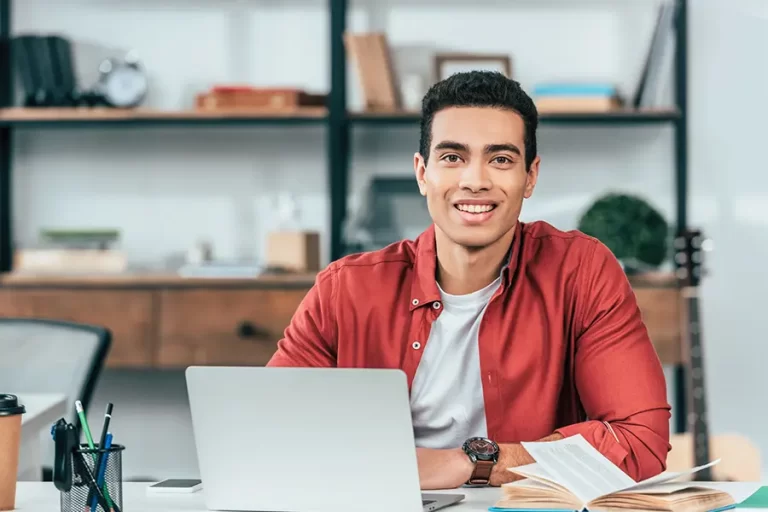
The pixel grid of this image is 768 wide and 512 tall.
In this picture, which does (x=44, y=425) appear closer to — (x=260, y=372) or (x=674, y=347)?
(x=260, y=372)

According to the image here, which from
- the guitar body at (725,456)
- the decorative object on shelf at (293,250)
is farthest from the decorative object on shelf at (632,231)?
the decorative object on shelf at (293,250)

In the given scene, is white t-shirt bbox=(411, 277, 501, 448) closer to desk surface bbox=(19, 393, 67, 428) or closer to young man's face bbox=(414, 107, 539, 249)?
young man's face bbox=(414, 107, 539, 249)

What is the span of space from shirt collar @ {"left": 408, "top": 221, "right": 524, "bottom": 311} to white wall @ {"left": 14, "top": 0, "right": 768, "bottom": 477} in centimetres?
179

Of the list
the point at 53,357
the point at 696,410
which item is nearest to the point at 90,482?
the point at 53,357

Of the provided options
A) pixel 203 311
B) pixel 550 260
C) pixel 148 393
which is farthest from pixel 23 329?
pixel 148 393

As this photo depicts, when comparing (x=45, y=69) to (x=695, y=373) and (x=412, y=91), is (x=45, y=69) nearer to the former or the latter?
(x=412, y=91)

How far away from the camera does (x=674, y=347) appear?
129 inches

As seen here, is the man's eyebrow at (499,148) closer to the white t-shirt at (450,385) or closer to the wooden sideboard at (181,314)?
the white t-shirt at (450,385)

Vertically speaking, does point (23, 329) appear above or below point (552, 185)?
below

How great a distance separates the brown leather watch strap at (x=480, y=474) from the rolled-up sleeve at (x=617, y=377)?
17 centimetres

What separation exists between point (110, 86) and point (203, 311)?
0.82 m

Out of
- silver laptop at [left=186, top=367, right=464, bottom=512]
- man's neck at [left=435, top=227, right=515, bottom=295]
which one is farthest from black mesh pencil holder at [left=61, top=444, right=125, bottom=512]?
man's neck at [left=435, top=227, right=515, bottom=295]

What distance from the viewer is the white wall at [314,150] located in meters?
3.63

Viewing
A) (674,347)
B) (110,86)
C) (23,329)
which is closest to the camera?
(23,329)
